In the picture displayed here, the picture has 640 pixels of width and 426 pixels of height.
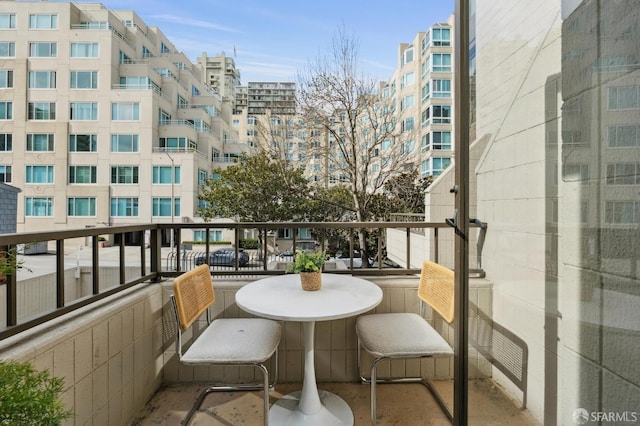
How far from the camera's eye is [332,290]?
1.65m

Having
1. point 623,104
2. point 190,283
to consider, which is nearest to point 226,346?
point 190,283

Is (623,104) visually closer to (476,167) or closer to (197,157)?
(476,167)

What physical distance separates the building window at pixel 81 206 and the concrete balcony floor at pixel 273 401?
18.0m

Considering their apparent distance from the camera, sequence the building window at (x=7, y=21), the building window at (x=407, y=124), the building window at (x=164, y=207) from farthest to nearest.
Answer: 1. the building window at (x=7, y=21)
2. the building window at (x=164, y=207)
3. the building window at (x=407, y=124)

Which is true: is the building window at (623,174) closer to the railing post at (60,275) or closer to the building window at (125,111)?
the railing post at (60,275)

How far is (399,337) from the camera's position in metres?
1.57

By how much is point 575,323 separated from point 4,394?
1.23 metres

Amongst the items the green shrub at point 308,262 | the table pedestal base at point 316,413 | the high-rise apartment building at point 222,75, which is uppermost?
the high-rise apartment building at point 222,75

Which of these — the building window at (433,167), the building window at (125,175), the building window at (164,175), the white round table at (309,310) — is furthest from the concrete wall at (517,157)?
the building window at (125,175)

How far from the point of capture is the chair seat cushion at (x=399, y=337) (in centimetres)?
146

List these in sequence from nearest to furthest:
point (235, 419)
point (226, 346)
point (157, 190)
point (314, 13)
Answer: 1. point (226, 346)
2. point (235, 419)
3. point (314, 13)
4. point (157, 190)

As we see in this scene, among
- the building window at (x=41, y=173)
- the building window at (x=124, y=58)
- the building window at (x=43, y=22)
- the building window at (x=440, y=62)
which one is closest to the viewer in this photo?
the building window at (x=440, y=62)

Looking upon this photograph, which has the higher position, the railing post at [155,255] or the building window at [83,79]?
the building window at [83,79]

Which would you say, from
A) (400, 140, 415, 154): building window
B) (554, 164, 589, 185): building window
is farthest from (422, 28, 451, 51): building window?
(554, 164, 589, 185): building window
